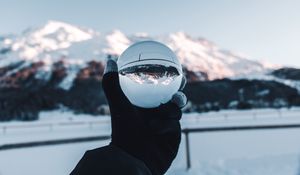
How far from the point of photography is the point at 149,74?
1221 mm

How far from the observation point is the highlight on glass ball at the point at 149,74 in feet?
3.96

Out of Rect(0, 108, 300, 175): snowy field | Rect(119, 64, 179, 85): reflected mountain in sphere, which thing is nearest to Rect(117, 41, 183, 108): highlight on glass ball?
Rect(119, 64, 179, 85): reflected mountain in sphere

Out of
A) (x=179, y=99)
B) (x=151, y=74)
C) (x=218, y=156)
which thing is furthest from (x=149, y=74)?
(x=218, y=156)

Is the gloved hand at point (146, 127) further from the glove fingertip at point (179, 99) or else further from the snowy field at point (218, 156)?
the snowy field at point (218, 156)

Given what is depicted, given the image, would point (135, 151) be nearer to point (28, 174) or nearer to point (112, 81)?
point (112, 81)

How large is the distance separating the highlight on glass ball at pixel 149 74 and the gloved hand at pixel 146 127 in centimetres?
2

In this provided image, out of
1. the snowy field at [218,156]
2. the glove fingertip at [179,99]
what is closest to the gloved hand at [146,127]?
the glove fingertip at [179,99]

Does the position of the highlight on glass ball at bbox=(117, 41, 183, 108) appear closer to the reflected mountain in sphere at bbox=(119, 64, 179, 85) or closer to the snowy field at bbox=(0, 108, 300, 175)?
the reflected mountain in sphere at bbox=(119, 64, 179, 85)

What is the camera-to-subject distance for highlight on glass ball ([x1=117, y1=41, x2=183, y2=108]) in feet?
3.96

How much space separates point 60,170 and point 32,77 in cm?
12343

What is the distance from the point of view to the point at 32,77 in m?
125

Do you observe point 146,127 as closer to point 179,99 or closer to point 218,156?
point 179,99

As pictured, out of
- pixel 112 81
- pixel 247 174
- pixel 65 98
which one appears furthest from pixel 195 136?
pixel 65 98

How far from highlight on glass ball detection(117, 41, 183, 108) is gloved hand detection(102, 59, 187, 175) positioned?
0.07ft
